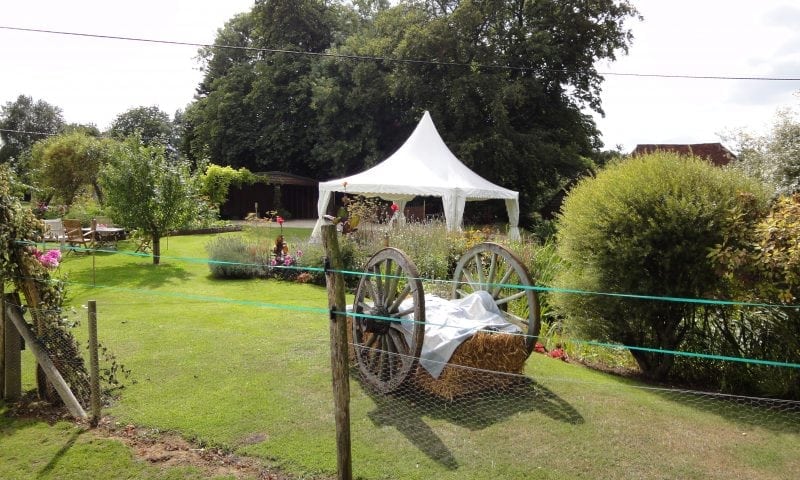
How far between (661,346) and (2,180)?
683cm

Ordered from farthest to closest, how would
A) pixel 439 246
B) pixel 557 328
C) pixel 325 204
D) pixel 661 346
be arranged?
pixel 325 204, pixel 439 246, pixel 557 328, pixel 661 346

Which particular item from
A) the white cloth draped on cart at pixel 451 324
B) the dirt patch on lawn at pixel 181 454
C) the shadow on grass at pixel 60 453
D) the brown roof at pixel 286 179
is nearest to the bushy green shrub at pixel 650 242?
the white cloth draped on cart at pixel 451 324

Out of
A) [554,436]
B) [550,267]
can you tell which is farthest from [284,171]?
[554,436]

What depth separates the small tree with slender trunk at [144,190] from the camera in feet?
43.4

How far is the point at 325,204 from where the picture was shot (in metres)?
16.7

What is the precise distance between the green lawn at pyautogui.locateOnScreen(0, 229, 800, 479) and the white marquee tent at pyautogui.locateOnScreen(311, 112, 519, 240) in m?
8.72

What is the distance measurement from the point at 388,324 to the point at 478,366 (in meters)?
0.89

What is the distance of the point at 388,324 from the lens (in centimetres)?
518

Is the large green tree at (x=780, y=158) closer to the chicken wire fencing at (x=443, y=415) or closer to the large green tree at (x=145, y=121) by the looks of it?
the chicken wire fencing at (x=443, y=415)

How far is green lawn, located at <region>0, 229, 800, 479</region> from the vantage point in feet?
12.5

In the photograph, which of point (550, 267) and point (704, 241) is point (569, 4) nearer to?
point (550, 267)

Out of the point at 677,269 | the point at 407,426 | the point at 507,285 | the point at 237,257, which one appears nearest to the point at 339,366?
the point at 407,426

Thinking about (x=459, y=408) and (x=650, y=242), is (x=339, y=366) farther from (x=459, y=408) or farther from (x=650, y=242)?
(x=650, y=242)

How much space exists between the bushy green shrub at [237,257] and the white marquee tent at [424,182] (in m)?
2.01
